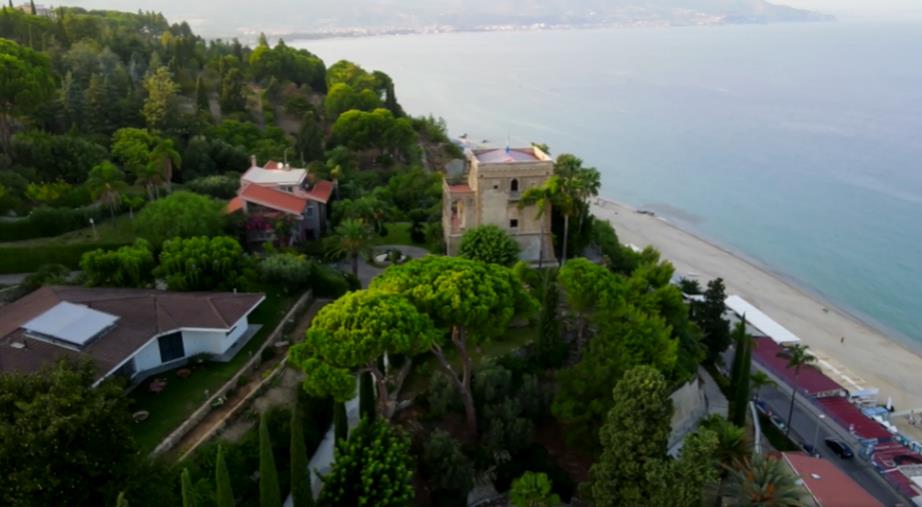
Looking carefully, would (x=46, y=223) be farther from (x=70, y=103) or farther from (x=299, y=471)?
(x=299, y=471)

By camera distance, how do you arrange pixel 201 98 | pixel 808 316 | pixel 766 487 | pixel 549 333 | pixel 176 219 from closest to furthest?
pixel 766 487 < pixel 549 333 < pixel 176 219 < pixel 808 316 < pixel 201 98

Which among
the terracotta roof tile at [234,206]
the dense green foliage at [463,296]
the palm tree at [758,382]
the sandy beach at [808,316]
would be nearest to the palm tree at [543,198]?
the dense green foliage at [463,296]

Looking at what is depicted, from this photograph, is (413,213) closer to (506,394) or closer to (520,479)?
(506,394)

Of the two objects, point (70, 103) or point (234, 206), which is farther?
point (70, 103)

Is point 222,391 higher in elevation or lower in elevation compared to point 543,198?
lower

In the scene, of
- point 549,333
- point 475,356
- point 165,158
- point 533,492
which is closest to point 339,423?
point 533,492

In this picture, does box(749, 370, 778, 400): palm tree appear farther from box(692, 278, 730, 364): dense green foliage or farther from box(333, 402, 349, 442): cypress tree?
box(333, 402, 349, 442): cypress tree

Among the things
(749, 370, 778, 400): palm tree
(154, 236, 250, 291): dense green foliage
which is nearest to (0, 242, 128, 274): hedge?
(154, 236, 250, 291): dense green foliage
